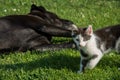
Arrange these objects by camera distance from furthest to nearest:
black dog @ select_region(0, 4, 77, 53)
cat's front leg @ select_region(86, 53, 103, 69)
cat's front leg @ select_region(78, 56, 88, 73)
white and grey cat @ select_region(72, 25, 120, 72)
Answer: black dog @ select_region(0, 4, 77, 53), cat's front leg @ select_region(78, 56, 88, 73), cat's front leg @ select_region(86, 53, 103, 69), white and grey cat @ select_region(72, 25, 120, 72)

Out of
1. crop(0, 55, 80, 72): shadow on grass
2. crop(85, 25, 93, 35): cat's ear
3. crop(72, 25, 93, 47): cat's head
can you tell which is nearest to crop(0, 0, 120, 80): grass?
crop(0, 55, 80, 72): shadow on grass

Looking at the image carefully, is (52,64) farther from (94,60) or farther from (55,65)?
(94,60)

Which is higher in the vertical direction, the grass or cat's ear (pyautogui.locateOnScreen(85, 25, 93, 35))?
cat's ear (pyautogui.locateOnScreen(85, 25, 93, 35))

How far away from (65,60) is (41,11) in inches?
103

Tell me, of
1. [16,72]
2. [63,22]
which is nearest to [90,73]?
[16,72]

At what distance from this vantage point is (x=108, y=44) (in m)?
6.06

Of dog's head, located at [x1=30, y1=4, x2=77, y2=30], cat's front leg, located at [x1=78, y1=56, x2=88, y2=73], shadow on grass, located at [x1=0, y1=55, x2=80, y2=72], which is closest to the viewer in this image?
cat's front leg, located at [x1=78, y1=56, x2=88, y2=73]

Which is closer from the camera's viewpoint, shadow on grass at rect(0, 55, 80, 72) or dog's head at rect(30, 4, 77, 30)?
shadow on grass at rect(0, 55, 80, 72)

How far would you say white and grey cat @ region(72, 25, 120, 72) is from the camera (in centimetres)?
581

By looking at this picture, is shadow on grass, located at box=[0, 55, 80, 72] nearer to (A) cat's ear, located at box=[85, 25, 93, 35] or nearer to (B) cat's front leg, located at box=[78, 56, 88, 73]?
(B) cat's front leg, located at box=[78, 56, 88, 73]

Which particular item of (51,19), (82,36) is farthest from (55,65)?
(51,19)

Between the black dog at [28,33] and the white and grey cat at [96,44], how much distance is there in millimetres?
1743

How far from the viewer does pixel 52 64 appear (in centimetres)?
655

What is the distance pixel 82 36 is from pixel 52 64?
1.06 metres
